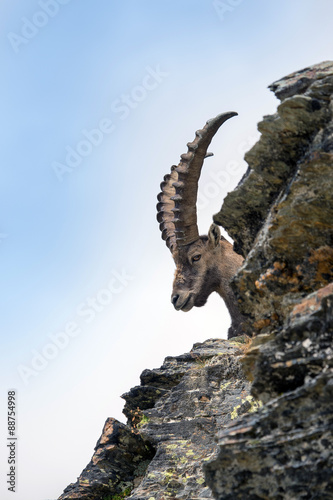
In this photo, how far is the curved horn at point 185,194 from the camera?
1154 centimetres

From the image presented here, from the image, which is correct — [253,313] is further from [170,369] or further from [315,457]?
[170,369]

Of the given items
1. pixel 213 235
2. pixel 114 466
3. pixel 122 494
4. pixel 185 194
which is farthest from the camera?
pixel 213 235

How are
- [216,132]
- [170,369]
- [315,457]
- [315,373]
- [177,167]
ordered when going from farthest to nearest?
[177,167] → [216,132] → [170,369] → [315,373] → [315,457]

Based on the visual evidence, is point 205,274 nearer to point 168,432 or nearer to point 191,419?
point 191,419

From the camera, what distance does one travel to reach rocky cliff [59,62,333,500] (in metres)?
3.51

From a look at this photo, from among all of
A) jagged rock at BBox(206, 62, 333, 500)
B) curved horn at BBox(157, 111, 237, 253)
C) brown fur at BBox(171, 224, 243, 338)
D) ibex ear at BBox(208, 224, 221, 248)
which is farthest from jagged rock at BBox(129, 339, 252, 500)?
curved horn at BBox(157, 111, 237, 253)

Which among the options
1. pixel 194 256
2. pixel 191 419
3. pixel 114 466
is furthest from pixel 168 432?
pixel 194 256

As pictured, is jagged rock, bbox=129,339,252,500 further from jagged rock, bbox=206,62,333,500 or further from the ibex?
jagged rock, bbox=206,62,333,500

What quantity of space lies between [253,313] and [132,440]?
4.43m

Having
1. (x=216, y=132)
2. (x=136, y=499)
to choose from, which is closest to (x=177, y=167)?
(x=216, y=132)

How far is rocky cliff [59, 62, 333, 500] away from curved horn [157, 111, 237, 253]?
553 centimetres

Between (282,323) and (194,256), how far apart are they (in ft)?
26.7

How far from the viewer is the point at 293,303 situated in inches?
183

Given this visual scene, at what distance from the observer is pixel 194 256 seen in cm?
1289
